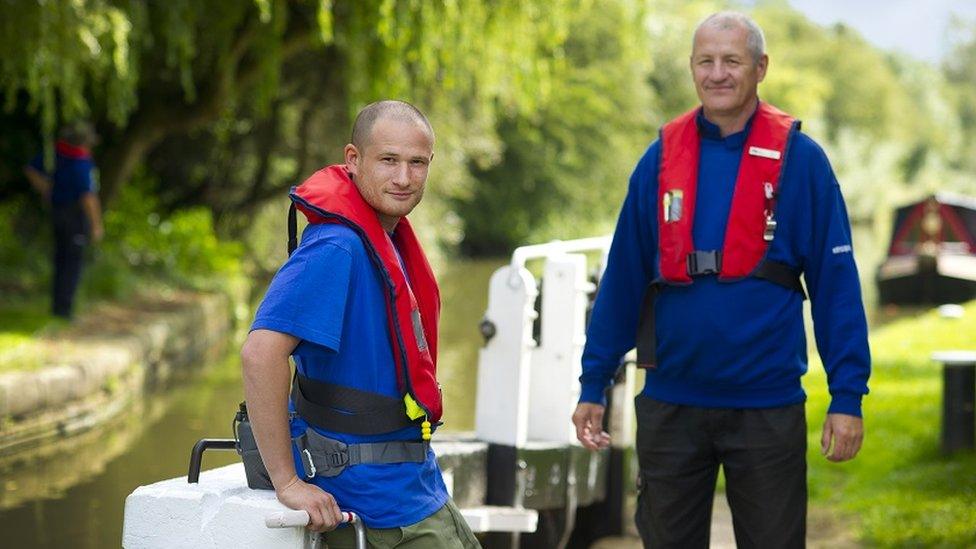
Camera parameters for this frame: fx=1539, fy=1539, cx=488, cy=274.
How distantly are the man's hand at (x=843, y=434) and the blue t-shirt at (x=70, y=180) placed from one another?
10620 millimetres

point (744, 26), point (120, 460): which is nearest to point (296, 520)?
point (744, 26)

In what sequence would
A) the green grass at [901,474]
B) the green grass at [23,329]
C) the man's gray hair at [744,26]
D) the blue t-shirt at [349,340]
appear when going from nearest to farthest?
1. the blue t-shirt at [349,340]
2. the man's gray hair at [744,26]
3. the green grass at [901,474]
4. the green grass at [23,329]

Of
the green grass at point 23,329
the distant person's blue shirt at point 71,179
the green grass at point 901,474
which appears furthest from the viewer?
the distant person's blue shirt at point 71,179

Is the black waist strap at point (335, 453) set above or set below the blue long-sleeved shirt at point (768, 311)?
below

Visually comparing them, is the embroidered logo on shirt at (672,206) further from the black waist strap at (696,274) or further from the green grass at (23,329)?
the green grass at (23,329)

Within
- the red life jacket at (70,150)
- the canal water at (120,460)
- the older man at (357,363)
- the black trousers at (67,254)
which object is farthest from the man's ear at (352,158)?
the red life jacket at (70,150)

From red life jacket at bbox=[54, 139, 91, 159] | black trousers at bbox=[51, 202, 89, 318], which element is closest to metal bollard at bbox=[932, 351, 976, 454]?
black trousers at bbox=[51, 202, 89, 318]

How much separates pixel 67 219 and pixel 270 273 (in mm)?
9343

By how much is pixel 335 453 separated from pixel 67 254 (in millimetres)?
10575

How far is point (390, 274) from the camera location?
3.24 meters

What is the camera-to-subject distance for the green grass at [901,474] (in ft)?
22.9

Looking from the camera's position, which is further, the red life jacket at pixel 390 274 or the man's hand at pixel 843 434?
the man's hand at pixel 843 434

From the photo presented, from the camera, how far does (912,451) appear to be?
8.91m

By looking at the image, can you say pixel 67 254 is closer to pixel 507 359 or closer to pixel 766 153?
pixel 507 359
